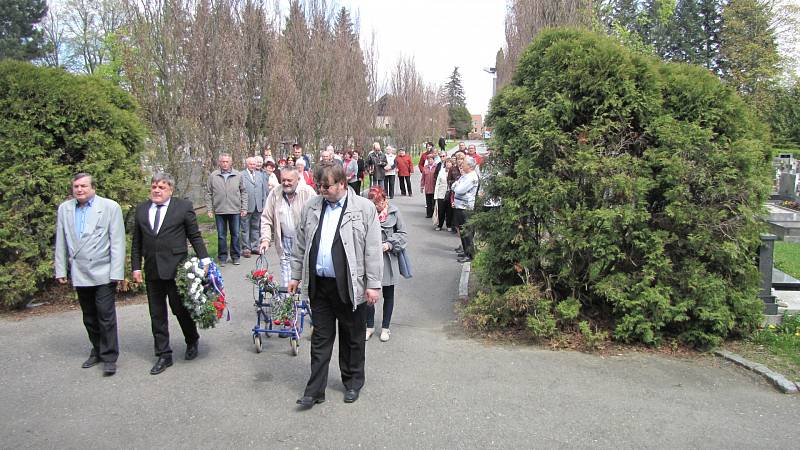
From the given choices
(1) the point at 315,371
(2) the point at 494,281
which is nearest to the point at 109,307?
(1) the point at 315,371

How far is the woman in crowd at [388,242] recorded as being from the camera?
6777 mm

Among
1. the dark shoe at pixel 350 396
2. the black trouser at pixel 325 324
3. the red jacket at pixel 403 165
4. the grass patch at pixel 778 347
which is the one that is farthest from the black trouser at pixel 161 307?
the red jacket at pixel 403 165

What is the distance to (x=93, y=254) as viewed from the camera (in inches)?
231

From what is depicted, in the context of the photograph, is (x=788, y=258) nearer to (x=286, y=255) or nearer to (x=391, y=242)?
(x=391, y=242)

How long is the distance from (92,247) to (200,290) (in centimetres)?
112

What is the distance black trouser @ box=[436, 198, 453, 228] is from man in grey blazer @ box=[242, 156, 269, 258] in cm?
439

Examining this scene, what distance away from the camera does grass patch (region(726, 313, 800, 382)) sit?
5902 mm

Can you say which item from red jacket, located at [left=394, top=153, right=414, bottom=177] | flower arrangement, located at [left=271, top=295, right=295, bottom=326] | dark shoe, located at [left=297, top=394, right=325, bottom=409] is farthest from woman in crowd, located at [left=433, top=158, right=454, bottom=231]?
dark shoe, located at [left=297, top=394, right=325, bottom=409]

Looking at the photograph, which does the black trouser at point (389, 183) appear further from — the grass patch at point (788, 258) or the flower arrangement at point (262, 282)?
the flower arrangement at point (262, 282)

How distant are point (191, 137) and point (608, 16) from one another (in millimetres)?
13842

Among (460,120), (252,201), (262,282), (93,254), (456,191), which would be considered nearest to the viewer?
(93,254)

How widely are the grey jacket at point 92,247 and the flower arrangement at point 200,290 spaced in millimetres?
678

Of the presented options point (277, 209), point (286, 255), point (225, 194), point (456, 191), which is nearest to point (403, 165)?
point (456, 191)

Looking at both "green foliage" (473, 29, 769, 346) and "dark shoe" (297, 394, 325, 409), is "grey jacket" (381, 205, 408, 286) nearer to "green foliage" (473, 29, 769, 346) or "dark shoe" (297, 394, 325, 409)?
"green foliage" (473, 29, 769, 346)
